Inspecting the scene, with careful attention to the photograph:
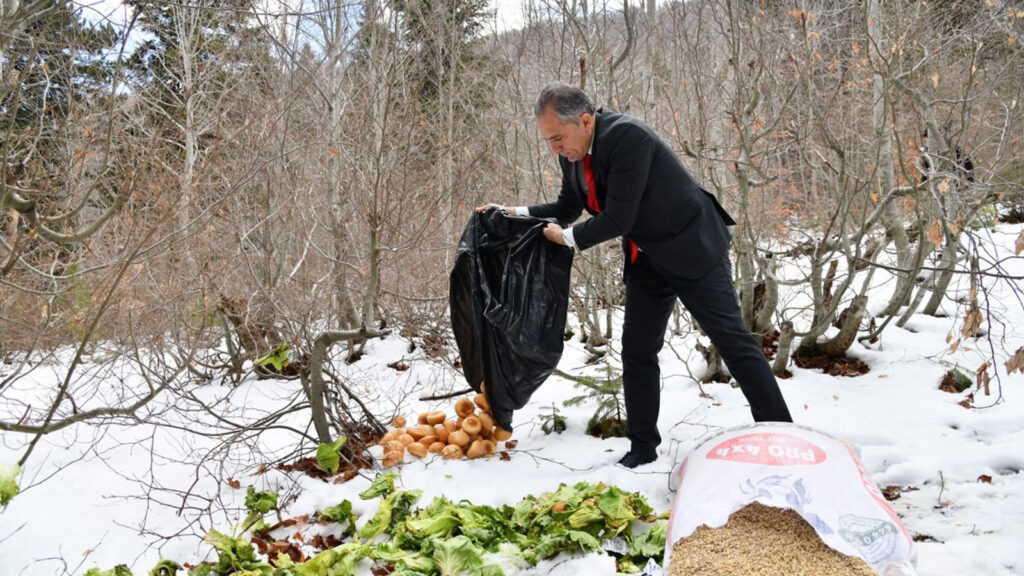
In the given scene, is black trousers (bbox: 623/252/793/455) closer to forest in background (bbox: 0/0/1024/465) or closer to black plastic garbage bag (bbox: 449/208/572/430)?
black plastic garbage bag (bbox: 449/208/572/430)

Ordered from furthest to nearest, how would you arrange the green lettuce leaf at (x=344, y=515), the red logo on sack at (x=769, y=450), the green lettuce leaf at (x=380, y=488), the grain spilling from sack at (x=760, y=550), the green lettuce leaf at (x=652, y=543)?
the green lettuce leaf at (x=380, y=488), the green lettuce leaf at (x=344, y=515), the green lettuce leaf at (x=652, y=543), the red logo on sack at (x=769, y=450), the grain spilling from sack at (x=760, y=550)

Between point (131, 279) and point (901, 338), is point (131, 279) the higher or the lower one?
the higher one

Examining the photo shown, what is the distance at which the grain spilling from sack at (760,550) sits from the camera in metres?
1.88

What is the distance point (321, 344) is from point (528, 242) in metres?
1.12

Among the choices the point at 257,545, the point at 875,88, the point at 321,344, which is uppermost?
the point at 875,88

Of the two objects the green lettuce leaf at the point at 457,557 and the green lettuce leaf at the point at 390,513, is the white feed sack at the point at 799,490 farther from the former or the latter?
the green lettuce leaf at the point at 390,513

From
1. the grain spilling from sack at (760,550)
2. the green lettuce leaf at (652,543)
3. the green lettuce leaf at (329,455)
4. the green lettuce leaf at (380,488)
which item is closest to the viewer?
the grain spilling from sack at (760,550)

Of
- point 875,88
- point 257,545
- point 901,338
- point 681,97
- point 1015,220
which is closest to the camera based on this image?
point 257,545

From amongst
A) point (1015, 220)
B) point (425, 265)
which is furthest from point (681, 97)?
point (1015, 220)

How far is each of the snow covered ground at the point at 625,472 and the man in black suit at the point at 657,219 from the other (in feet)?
1.49

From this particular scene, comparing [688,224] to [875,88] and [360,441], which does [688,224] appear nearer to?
[360,441]

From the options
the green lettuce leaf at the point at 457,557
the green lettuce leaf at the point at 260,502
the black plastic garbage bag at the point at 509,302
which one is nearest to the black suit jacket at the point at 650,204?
the black plastic garbage bag at the point at 509,302

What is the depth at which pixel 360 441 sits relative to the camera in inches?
132

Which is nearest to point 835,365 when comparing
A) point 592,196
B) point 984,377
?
point 984,377
